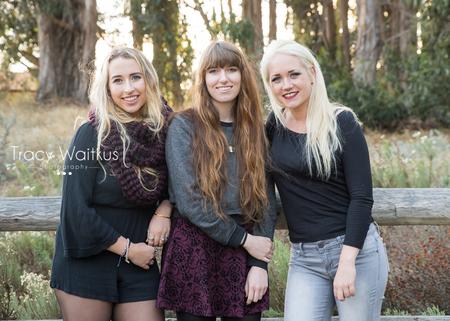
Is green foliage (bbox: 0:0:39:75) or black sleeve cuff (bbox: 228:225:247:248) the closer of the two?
black sleeve cuff (bbox: 228:225:247:248)

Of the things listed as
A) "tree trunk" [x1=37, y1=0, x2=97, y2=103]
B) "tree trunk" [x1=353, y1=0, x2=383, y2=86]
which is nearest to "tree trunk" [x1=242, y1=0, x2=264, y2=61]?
"tree trunk" [x1=353, y1=0, x2=383, y2=86]

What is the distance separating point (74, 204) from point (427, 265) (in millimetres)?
2815

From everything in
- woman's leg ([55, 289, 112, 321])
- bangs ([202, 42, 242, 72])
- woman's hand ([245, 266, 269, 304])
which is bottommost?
woman's leg ([55, 289, 112, 321])

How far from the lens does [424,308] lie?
472cm

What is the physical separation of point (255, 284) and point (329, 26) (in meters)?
24.0

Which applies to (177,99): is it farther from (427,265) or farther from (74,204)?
(74,204)

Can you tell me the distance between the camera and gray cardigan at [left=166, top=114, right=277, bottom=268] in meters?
3.01

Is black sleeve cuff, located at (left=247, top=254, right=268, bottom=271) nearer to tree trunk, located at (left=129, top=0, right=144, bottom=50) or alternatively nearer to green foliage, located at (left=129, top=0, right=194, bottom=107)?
green foliage, located at (left=129, top=0, right=194, bottom=107)

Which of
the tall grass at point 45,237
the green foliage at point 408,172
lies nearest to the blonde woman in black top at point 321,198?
the tall grass at point 45,237

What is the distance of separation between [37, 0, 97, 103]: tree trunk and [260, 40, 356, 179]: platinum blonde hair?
20947 mm

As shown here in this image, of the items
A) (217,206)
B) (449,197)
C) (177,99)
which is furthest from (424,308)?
(177,99)

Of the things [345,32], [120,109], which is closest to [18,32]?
[345,32]

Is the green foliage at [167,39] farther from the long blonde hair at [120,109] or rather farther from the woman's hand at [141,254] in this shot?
the woman's hand at [141,254]

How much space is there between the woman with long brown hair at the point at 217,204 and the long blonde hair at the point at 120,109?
13 centimetres
